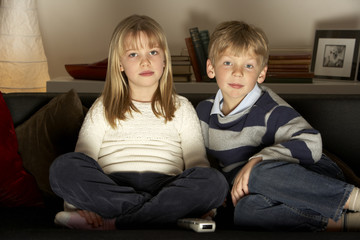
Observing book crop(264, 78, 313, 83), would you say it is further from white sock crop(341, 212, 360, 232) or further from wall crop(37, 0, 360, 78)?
white sock crop(341, 212, 360, 232)

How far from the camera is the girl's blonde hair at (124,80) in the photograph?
5.58 ft

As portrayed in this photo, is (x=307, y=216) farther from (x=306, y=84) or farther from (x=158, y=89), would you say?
(x=306, y=84)

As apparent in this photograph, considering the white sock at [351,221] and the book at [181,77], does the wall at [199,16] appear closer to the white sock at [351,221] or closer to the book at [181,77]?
the book at [181,77]

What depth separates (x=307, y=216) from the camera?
1372 mm

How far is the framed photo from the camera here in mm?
2805

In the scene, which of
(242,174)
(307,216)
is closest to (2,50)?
(242,174)

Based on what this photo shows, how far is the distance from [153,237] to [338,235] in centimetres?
46

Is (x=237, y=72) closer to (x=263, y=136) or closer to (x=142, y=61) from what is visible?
(x=263, y=136)

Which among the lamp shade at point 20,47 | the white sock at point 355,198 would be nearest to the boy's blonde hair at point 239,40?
the white sock at point 355,198

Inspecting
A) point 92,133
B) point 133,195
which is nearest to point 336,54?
point 92,133

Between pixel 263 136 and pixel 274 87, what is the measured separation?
1108mm

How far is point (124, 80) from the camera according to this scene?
1.82 m

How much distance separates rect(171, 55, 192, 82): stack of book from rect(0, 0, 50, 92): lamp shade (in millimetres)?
798

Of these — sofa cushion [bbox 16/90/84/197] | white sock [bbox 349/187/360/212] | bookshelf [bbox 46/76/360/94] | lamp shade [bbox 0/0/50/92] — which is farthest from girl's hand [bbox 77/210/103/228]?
lamp shade [bbox 0/0/50/92]
